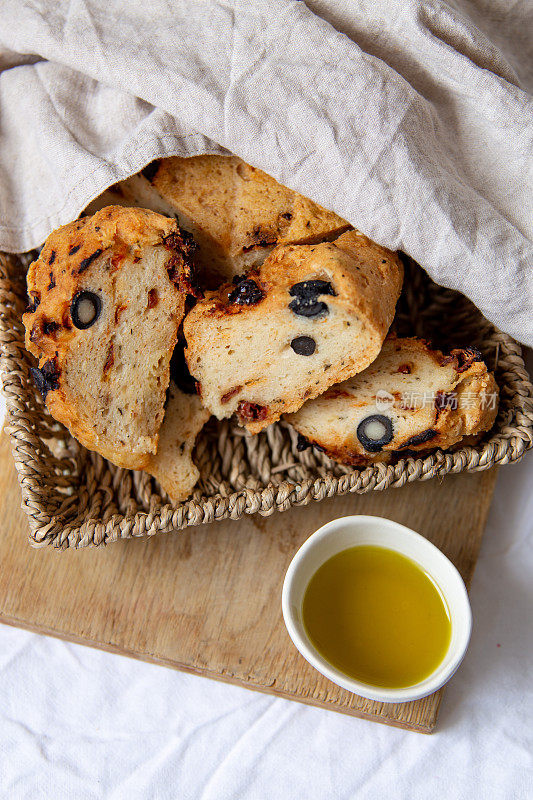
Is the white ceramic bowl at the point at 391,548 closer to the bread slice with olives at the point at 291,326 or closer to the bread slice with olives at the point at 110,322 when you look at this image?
the bread slice with olives at the point at 291,326

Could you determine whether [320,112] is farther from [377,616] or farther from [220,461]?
[377,616]

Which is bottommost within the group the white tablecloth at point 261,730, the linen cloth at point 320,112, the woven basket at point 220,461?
the white tablecloth at point 261,730

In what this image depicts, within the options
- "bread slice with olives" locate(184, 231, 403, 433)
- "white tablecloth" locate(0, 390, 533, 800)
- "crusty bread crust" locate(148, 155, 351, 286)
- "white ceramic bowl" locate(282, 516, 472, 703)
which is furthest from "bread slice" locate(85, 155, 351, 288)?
"white tablecloth" locate(0, 390, 533, 800)

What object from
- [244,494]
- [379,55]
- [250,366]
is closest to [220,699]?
[244,494]

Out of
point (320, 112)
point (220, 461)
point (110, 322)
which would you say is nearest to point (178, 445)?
point (220, 461)

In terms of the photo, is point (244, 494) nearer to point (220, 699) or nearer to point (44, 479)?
point (44, 479)

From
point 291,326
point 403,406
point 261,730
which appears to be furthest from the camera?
point 261,730

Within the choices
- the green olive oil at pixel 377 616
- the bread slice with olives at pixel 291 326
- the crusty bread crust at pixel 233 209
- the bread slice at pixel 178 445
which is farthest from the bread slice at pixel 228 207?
the green olive oil at pixel 377 616
